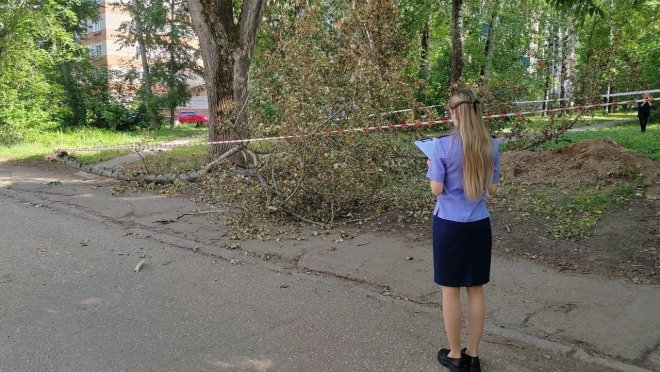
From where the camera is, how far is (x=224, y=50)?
34.8 ft

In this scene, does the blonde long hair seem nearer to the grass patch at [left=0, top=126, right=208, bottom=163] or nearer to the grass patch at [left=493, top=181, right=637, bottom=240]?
the grass patch at [left=493, top=181, right=637, bottom=240]

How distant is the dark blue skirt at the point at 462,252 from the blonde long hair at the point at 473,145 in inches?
8.5

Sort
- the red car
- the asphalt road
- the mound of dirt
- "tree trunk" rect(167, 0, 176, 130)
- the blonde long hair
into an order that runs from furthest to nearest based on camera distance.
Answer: the red car → "tree trunk" rect(167, 0, 176, 130) → the mound of dirt → the asphalt road → the blonde long hair

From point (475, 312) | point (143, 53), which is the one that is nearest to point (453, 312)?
point (475, 312)

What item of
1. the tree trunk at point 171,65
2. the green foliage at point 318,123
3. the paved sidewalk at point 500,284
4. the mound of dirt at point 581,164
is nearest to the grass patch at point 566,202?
the mound of dirt at point 581,164

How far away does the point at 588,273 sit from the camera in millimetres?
5211

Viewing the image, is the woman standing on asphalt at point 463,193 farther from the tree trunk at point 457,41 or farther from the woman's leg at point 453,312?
the tree trunk at point 457,41

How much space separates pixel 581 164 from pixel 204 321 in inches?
263

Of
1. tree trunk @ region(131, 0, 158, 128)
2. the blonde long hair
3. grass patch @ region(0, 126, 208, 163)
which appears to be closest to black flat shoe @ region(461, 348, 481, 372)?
the blonde long hair

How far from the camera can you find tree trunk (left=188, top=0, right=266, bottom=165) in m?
10.5

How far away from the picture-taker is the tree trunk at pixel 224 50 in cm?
1045

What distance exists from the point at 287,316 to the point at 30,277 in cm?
305

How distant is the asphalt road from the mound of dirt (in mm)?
4729

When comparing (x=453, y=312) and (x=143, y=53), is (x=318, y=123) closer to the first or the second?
(x=453, y=312)
